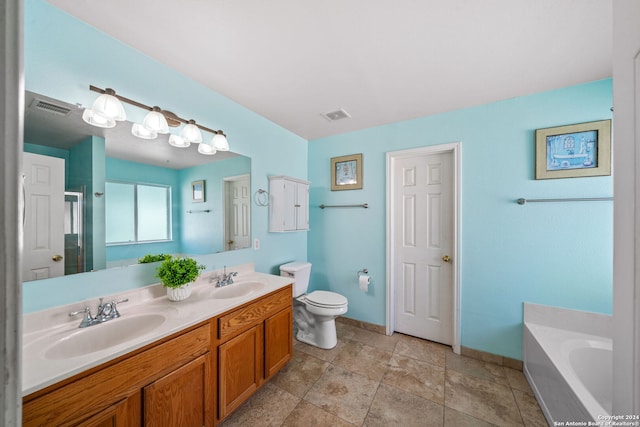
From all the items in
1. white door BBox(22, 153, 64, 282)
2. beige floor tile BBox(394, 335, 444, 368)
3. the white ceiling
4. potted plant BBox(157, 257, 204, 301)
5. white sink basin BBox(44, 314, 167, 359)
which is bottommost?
beige floor tile BBox(394, 335, 444, 368)

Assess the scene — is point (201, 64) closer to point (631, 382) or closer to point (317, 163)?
point (317, 163)

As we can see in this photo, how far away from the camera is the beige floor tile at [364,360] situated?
190cm

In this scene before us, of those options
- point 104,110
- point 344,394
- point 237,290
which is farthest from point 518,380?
point 104,110

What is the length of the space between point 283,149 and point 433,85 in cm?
158

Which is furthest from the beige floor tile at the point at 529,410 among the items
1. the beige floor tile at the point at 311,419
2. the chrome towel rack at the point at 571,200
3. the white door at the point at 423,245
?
the chrome towel rack at the point at 571,200

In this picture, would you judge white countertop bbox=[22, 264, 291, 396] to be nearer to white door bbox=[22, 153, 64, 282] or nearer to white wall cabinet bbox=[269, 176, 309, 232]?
white door bbox=[22, 153, 64, 282]

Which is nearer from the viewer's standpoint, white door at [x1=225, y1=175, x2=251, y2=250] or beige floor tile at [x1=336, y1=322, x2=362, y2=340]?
white door at [x1=225, y1=175, x2=251, y2=250]

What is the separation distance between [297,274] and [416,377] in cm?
137

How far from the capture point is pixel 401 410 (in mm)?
1538

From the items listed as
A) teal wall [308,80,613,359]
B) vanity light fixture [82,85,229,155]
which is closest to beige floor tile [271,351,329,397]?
teal wall [308,80,613,359]

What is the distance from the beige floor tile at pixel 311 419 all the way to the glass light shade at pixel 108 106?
2.11m

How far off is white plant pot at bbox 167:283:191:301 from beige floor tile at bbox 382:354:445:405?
1.64m

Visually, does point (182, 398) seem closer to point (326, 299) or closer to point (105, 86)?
point (326, 299)

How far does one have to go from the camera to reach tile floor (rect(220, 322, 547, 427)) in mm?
1471
